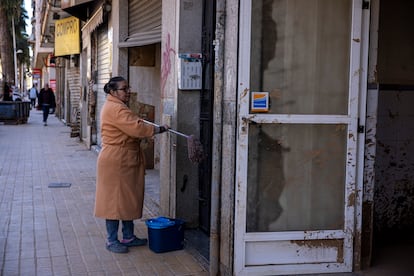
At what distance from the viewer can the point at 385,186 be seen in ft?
20.7

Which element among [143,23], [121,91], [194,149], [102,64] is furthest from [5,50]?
[194,149]

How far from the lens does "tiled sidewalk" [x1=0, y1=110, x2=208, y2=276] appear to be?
528 cm

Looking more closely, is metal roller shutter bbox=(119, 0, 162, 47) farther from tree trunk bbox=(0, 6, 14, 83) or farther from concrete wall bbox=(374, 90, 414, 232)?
tree trunk bbox=(0, 6, 14, 83)

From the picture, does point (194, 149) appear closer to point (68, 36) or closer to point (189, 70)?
point (189, 70)

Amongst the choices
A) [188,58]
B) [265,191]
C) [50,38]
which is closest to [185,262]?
[265,191]

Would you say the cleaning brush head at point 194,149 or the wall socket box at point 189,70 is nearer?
the cleaning brush head at point 194,149

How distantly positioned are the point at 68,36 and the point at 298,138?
49.3 feet

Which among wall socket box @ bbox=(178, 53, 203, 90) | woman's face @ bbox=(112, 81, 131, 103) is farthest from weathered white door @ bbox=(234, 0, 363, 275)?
wall socket box @ bbox=(178, 53, 203, 90)

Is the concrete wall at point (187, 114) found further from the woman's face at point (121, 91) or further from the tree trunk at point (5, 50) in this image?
the tree trunk at point (5, 50)

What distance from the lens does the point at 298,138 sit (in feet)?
16.3

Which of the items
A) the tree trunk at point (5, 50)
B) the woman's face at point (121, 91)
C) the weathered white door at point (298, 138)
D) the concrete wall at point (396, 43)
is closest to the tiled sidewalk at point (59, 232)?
the weathered white door at point (298, 138)

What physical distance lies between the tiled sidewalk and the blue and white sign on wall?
5.26 feet

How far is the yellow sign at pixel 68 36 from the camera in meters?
17.7

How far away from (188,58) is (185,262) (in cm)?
228
